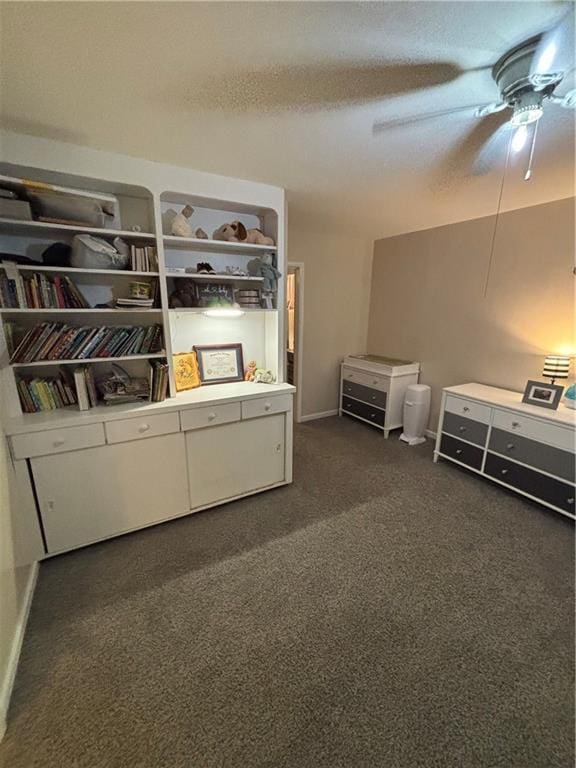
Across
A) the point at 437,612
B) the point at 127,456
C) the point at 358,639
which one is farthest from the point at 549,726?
the point at 127,456

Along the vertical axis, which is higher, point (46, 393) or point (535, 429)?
point (46, 393)

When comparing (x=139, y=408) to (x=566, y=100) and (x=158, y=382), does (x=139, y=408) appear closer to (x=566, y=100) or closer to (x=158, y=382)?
(x=158, y=382)

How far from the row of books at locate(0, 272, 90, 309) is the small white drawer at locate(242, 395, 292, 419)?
47.2 inches

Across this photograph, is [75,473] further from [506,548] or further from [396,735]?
[506,548]

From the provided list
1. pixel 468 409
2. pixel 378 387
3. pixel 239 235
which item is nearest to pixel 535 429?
pixel 468 409

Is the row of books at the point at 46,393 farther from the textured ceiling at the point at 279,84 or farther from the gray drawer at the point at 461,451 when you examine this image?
the gray drawer at the point at 461,451

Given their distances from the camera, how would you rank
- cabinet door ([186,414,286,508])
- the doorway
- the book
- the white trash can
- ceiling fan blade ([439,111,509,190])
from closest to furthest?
ceiling fan blade ([439,111,509,190]), the book, cabinet door ([186,414,286,508]), the white trash can, the doorway

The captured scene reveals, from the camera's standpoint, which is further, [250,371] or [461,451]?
[461,451]

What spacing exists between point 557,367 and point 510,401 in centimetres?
41

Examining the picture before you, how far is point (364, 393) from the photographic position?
3840mm

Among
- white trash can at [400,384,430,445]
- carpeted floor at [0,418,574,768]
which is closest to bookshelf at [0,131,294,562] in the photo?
carpeted floor at [0,418,574,768]

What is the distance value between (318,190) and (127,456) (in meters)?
2.28

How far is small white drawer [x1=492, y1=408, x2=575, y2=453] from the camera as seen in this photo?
216 cm

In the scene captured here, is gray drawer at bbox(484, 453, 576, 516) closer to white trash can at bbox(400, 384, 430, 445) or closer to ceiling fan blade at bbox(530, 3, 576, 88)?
white trash can at bbox(400, 384, 430, 445)
